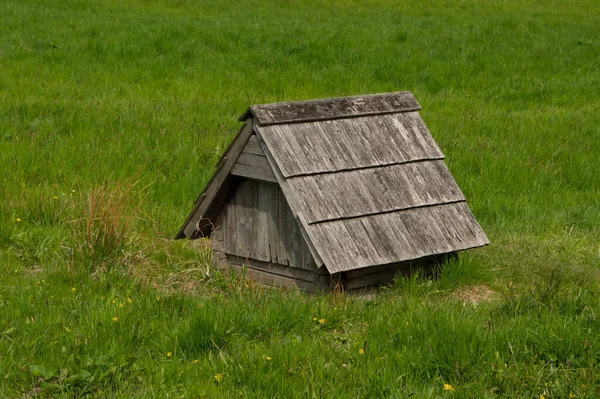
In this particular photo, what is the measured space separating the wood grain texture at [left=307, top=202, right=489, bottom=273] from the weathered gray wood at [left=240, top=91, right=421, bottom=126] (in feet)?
2.69

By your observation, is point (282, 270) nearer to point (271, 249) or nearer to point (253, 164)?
point (271, 249)

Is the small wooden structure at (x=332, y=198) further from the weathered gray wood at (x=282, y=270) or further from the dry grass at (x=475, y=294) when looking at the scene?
the dry grass at (x=475, y=294)

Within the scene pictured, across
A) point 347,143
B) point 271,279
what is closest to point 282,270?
point 271,279

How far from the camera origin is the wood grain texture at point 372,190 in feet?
19.3

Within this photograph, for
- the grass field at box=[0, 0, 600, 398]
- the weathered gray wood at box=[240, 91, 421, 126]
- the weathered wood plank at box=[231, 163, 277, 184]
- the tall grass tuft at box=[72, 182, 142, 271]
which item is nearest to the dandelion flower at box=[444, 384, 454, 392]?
the grass field at box=[0, 0, 600, 398]

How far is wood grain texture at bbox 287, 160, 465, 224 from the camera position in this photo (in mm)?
5875

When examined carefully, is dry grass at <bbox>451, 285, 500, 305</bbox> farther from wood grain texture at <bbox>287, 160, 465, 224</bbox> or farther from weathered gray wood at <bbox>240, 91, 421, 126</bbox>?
weathered gray wood at <bbox>240, 91, 421, 126</bbox>

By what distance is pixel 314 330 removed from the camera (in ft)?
17.3

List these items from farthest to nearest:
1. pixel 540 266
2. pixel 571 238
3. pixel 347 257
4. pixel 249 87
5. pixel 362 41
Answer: pixel 362 41, pixel 249 87, pixel 571 238, pixel 540 266, pixel 347 257

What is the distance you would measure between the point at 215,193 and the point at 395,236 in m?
1.39

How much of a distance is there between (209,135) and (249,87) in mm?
3233

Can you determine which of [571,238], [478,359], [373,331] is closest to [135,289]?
[373,331]

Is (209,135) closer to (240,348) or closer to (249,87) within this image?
(249,87)

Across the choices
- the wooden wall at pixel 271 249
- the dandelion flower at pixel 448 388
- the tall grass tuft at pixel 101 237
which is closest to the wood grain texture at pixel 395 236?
the wooden wall at pixel 271 249
